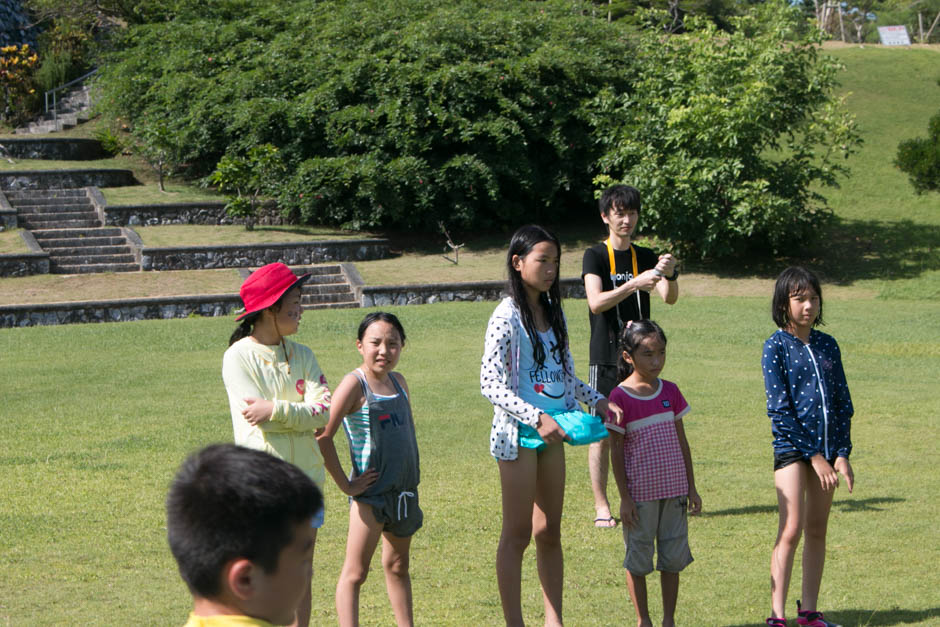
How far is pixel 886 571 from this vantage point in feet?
18.3

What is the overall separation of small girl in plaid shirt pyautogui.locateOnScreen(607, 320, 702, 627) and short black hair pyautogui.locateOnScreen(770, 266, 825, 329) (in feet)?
1.89

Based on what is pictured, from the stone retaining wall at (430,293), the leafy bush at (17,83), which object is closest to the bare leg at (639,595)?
the stone retaining wall at (430,293)

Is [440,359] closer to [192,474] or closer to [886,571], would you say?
[886,571]

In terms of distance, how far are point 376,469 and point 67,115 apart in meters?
31.0

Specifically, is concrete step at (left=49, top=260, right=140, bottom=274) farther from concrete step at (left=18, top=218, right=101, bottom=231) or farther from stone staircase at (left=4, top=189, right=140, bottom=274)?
concrete step at (left=18, top=218, right=101, bottom=231)

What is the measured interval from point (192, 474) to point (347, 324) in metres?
14.7

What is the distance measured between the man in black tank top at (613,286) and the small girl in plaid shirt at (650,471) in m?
0.74

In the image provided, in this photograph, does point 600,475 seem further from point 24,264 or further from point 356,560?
point 24,264

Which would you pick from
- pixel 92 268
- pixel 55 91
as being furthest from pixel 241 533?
pixel 55 91

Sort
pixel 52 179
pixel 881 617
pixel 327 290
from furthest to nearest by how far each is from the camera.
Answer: pixel 52 179 < pixel 327 290 < pixel 881 617

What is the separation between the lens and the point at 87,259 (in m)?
20.8

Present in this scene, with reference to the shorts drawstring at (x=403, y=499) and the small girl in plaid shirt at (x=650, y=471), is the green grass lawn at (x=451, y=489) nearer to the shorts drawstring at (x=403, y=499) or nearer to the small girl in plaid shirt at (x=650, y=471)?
the small girl in plaid shirt at (x=650, y=471)

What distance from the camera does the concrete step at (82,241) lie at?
21359 mm

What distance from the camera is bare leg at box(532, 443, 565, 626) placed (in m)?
4.54
